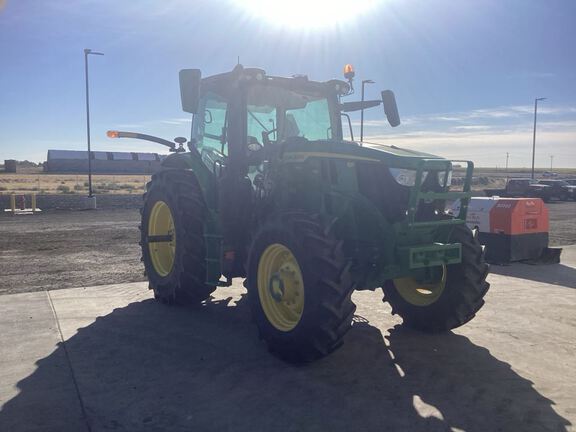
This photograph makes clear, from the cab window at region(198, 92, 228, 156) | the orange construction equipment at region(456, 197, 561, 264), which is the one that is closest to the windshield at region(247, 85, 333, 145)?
the cab window at region(198, 92, 228, 156)

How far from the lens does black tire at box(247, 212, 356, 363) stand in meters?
4.41

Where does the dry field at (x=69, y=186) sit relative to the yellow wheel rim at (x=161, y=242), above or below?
below

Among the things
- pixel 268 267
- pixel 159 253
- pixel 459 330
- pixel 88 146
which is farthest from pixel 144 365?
pixel 88 146

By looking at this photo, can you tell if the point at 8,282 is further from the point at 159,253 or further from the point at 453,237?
the point at 453,237

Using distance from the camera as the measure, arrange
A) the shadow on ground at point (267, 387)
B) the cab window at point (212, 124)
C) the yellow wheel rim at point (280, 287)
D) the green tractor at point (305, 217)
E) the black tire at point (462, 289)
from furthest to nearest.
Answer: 1. the cab window at point (212, 124)
2. the black tire at point (462, 289)
3. the yellow wheel rim at point (280, 287)
4. the green tractor at point (305, 217)
5. the shadow on ground at point (267, 387)

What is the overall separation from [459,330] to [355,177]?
7.08 feet

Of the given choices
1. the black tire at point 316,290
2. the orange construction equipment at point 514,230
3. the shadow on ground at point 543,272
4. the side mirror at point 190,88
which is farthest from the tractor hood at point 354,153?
the orange construction equipment at point 514,230

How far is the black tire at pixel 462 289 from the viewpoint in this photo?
214 inches

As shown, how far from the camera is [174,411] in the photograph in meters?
3.95

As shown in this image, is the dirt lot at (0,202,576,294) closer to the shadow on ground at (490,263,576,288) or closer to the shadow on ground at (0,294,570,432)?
the shadow on ground at (0,294,570,432)

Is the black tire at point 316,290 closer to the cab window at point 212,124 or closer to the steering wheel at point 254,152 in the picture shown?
the steering wheel at point 254,152

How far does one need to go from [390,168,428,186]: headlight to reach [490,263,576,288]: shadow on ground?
4.58m

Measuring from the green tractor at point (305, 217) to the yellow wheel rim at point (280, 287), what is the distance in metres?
0.01

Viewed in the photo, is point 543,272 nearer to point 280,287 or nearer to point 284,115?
point 284,115
